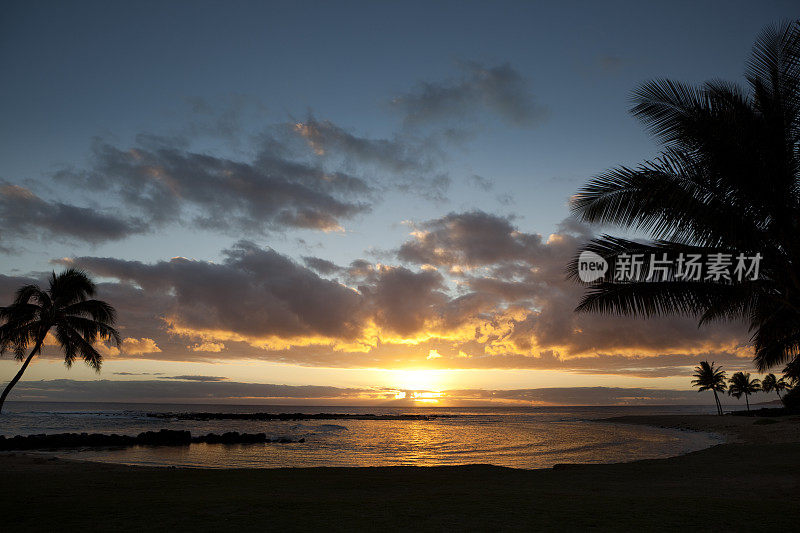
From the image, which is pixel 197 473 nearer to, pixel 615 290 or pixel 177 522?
pixel 177 522

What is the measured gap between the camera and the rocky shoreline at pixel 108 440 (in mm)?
25484

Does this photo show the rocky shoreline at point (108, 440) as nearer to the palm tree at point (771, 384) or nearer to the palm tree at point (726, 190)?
the palm tree at point (726, 190)

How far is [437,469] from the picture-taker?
15.4m

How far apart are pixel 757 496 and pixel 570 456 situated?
1777cm

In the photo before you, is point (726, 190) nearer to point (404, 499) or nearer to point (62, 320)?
point (404, 499)

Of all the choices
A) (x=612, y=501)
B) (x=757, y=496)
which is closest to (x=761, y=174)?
(x=757, y=496)

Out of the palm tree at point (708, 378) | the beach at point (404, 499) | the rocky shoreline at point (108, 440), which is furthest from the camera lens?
the palm tree at point (708, 378)

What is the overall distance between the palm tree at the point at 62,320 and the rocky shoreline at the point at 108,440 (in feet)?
8.79

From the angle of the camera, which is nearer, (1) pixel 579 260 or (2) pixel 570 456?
(1) pixel 579 260

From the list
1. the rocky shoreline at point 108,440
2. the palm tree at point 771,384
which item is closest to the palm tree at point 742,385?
the palm tree at point 771,384

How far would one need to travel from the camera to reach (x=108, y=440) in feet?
97.1

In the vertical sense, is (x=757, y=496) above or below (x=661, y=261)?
below

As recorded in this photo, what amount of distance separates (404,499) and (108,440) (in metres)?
28.7

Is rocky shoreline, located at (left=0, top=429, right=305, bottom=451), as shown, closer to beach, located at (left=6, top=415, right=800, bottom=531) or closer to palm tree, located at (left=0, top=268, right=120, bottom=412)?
palm tree, located at (left=0, top=268, right=120, bottom=412)
